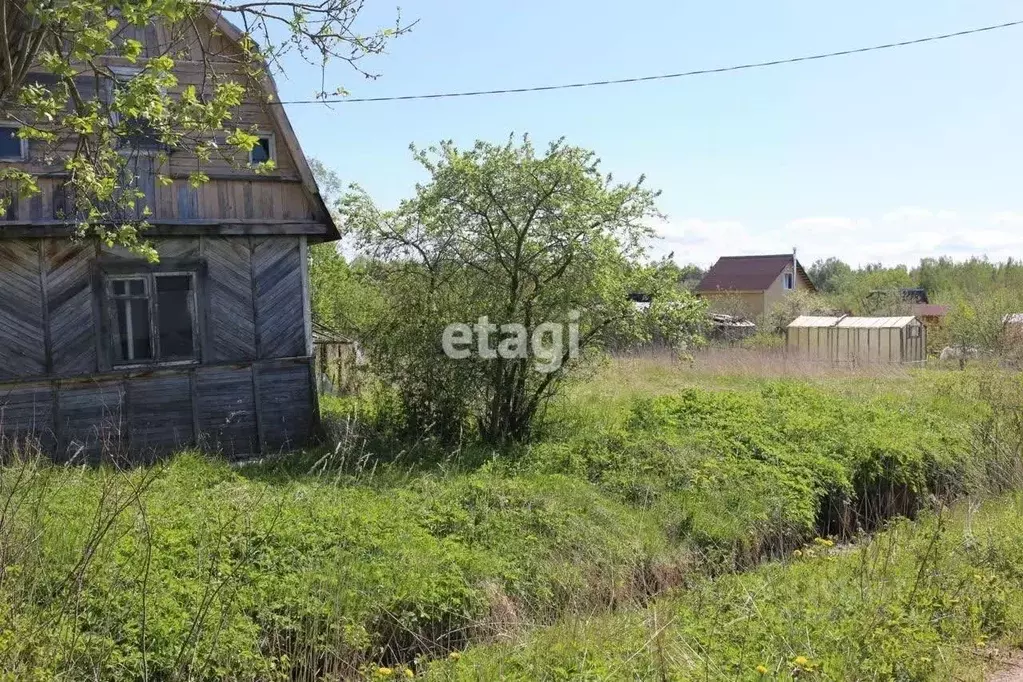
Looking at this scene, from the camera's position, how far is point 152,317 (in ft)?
36.0

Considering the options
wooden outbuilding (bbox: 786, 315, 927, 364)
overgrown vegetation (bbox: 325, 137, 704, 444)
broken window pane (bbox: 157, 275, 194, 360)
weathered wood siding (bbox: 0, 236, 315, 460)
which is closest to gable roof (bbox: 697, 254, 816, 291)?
wooden outbuilding (bbox: 786, 315, 927, 364)

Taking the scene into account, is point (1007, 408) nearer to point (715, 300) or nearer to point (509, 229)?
point (509, 229)

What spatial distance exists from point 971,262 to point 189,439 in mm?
54564

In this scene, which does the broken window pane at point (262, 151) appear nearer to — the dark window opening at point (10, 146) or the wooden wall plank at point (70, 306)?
the wooden wall plank at point (70, 306)

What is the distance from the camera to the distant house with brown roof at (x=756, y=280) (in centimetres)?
4386

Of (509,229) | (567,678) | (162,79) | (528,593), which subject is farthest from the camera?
(509,229)

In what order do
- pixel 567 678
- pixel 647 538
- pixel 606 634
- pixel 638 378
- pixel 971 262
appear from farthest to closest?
pixel 971 262
pixel 638 378
pixel 647 538
pixel 606 634
pixel 567 678

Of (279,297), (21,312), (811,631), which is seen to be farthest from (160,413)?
(811,631)

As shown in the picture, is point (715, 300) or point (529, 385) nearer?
point (529, 385)

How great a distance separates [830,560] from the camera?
6898 millimetres

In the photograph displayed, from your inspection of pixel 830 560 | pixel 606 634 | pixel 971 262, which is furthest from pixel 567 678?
pixel 971 262

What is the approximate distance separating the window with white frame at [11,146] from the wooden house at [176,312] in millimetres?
29

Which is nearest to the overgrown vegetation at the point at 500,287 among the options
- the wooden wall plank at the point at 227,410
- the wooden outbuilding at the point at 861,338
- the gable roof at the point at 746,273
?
the wooden wall plank at the point at 227,410

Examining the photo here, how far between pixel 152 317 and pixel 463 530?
5988 mm
